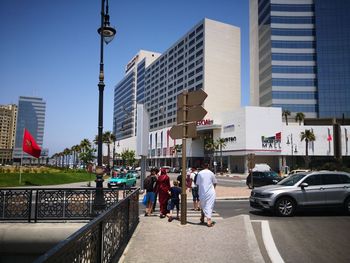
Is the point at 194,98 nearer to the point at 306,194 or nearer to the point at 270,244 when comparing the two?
the point at 270,244

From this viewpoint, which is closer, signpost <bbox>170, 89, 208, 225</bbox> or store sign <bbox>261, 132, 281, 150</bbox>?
signpost <bbox>170, 89, 208, 225</bbox>

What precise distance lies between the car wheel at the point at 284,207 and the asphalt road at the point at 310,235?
0.26 m

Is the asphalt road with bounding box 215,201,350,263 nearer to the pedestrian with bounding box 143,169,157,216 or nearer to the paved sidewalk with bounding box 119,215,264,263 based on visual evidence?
the paved sidewalk with bounding box 119,215,264,263

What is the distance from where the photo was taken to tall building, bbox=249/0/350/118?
331 feet

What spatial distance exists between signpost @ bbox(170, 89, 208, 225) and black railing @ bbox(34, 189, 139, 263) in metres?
1.76

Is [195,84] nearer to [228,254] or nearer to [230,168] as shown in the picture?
[230,168]

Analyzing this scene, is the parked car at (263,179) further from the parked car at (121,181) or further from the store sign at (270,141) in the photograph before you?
the store sign at (270,141)

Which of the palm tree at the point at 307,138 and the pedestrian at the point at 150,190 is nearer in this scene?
the pedestrian at the point at 150,190

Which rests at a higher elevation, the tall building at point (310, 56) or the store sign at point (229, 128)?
the tall building at point (310, 56)

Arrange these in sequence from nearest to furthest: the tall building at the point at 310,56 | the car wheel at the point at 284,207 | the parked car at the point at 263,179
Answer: the car wheel at the point at 284,207 < the parked car at the point at 263,179 < the tall building at the point at 310,56

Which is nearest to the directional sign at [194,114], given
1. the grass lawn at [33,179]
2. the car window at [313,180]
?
the car window at [313,180]

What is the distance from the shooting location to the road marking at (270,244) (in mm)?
6609

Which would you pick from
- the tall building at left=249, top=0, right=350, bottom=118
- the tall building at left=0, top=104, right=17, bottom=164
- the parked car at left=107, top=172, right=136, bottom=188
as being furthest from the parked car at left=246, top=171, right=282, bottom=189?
the tall building at left=0, top=104, right=17, bottom=164

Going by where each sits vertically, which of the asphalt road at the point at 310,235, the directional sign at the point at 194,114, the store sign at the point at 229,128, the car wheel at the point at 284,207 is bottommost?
the asphalt road at the point at 310,235
